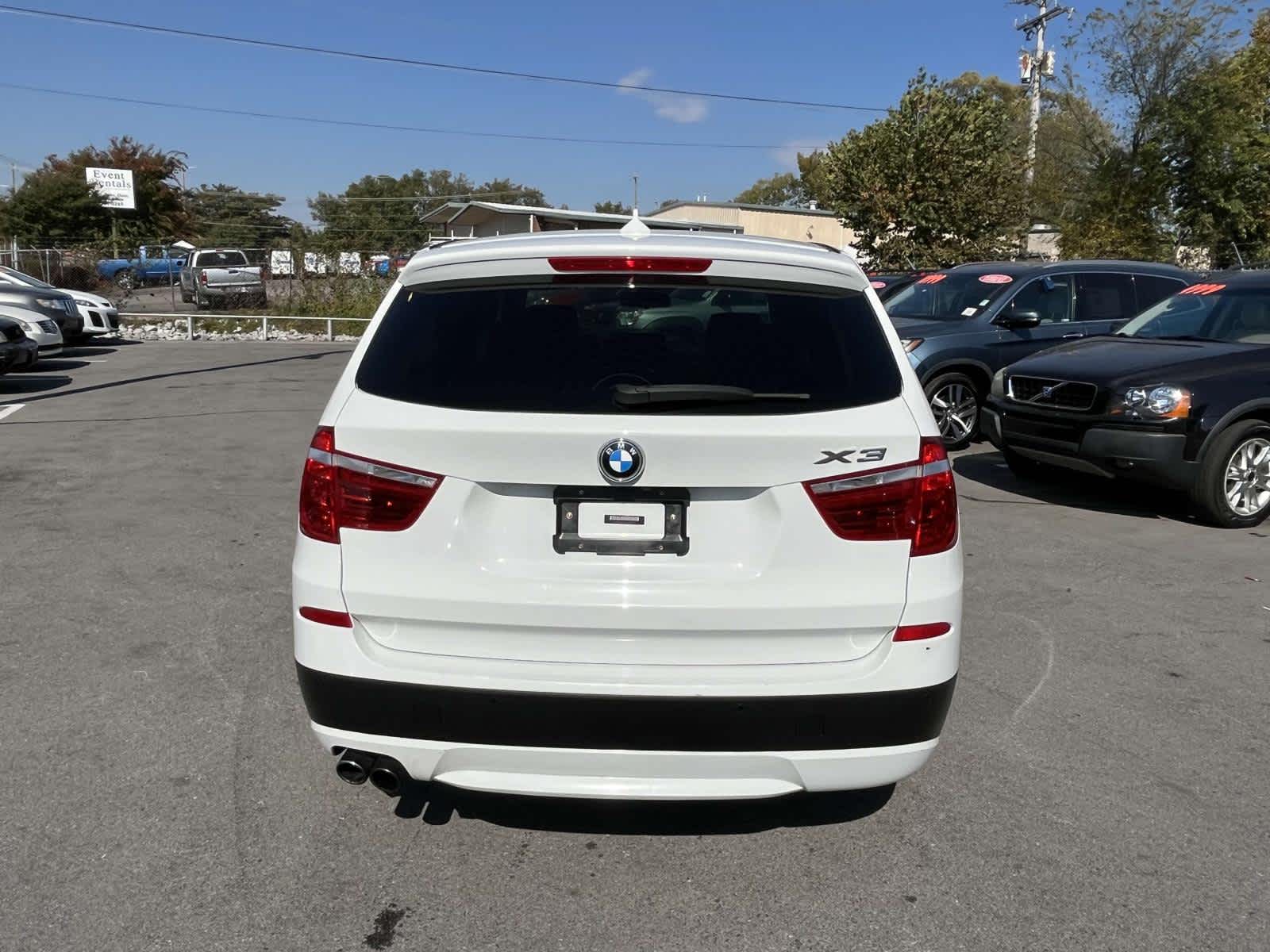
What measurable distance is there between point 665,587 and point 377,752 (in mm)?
921

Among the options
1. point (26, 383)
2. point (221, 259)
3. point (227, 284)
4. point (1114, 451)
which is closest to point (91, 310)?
point (26, 383)

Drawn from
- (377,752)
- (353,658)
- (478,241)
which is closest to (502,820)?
(377,752)

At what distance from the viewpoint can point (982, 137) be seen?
23.3 metres

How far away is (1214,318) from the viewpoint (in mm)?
8625

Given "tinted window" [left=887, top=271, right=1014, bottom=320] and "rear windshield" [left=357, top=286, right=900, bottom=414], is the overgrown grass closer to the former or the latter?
"tinted window" [left=887, top=271, right=1014, bottom=320]

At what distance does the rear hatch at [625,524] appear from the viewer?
2777 mm

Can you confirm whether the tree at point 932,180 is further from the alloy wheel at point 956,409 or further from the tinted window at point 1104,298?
the alloy wheel at point 956,409

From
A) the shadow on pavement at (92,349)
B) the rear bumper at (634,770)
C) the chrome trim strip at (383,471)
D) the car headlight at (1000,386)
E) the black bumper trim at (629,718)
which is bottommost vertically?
the shadow on pavement at (92,349)

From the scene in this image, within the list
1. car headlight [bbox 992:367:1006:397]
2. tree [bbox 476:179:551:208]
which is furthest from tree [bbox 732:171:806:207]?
car headlight [bbox 992:367:1006:397]

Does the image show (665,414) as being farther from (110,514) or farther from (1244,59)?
(1244,59)

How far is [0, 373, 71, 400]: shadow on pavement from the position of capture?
14.7 meters

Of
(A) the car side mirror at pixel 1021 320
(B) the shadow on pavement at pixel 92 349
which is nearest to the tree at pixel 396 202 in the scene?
(B) the shadow on pavement at pixel 92 349

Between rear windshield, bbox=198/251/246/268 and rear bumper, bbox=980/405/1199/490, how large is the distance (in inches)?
1141

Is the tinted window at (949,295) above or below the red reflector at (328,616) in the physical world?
above
